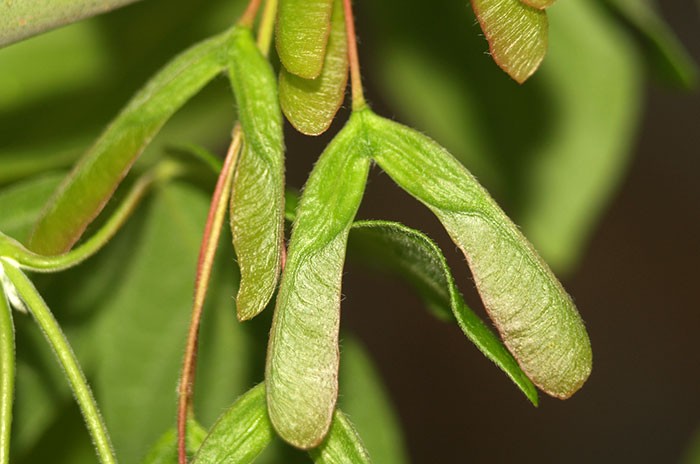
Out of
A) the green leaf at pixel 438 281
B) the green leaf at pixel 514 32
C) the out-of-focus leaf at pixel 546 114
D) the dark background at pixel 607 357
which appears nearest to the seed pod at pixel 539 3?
the green leaf at pixel 514 32

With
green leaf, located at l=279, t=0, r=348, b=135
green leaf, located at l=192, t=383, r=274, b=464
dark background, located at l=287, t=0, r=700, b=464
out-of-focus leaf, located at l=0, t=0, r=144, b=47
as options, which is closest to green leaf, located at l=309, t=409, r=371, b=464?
green leaf, located at l=192, t=383, r=274, b=464

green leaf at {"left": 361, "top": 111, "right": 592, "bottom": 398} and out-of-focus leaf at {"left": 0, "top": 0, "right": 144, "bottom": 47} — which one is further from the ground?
out-of-focus leaf at {"left": 0, "top": 0, "right": 144, "bottom": 47}

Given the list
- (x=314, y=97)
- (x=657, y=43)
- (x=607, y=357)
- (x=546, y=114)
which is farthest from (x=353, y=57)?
(x=607, y=357)

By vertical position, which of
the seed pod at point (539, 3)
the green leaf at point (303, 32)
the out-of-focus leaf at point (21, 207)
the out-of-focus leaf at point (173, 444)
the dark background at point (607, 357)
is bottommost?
the dark background at point (607, 357)

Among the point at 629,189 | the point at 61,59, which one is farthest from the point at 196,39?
the point at 629,189

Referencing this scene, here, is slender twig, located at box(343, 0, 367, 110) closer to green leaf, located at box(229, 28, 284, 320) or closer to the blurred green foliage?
green leaf, located at box(229, 28, 284, 320)

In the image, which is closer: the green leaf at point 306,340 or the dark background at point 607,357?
the green leaf at point 306,340

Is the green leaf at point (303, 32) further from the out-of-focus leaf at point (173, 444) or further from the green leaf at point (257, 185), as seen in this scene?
the out-of-focus leaf at point (173, 444)
